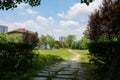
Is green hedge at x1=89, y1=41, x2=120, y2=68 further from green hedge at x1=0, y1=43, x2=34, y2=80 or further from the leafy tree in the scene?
the leafy tree

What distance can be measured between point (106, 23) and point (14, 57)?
15695 mm

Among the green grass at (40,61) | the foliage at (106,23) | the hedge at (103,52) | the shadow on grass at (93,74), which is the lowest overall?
the shadow on grass at (93,74)

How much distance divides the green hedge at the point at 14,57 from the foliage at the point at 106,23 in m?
13.9

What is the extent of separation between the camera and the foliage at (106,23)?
25.3 metres

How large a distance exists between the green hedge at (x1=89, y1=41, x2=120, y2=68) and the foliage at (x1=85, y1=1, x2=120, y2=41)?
12859 mm

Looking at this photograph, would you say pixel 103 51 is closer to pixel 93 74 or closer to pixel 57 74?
pixel 93 74

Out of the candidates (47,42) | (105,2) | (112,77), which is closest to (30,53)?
(112,77)

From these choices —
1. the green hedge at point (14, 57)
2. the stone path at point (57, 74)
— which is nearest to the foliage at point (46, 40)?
the stone path at point (57, 74)

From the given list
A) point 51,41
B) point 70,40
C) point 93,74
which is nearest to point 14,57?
point 93,74

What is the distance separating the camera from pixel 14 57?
11.7 m

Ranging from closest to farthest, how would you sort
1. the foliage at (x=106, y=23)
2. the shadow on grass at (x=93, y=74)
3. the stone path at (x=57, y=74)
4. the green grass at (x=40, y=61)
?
the stone path at (x=57, y=74), the shadow on grass at (x=93, y=74), the green grass at (x=40, y=61), the foliage at (x=106, y=23)

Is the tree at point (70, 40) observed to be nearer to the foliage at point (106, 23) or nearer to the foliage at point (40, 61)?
the foliage at point (106, 23)

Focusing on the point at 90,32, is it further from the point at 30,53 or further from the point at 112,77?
the point at 112,77

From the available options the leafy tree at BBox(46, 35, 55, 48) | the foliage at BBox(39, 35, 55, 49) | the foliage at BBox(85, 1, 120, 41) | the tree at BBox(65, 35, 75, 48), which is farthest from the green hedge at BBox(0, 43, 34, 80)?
the tree at BBox(65, 35, 75, 48)
